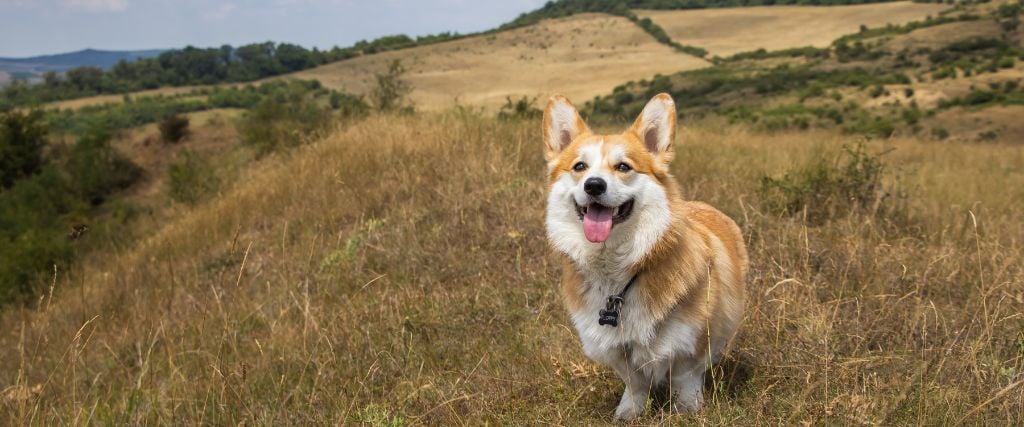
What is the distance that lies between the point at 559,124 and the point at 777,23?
80.2m

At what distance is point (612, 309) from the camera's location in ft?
10.5

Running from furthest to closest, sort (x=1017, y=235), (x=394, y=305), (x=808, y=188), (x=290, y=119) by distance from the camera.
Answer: (x=290, y=119)
(x=808, y=188)
(x=1017, y=235)
(x=394, y=305)

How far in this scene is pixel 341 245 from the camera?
7.33 meters

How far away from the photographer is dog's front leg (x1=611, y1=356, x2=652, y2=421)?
130 inches

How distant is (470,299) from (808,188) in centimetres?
394

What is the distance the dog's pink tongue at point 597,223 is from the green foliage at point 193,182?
13.6m

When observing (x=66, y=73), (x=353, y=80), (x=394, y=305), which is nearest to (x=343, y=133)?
(x=394, y=305)

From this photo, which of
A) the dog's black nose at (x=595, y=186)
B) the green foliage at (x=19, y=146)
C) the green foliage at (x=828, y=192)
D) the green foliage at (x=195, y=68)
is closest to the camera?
the dog's black nose at (x=595, y=186)

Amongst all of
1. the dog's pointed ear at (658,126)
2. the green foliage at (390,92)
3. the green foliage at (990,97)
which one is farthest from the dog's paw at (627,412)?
the green foliage at (990,97)

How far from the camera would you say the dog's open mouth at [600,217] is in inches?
122

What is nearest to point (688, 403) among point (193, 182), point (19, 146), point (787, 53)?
point (193, 182)

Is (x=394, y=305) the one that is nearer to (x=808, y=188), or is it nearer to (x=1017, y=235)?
(x=808, y=188)

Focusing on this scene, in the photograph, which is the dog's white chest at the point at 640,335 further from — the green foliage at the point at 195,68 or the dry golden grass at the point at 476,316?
the green foliage at the point at 195,68

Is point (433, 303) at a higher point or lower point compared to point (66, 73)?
lower
